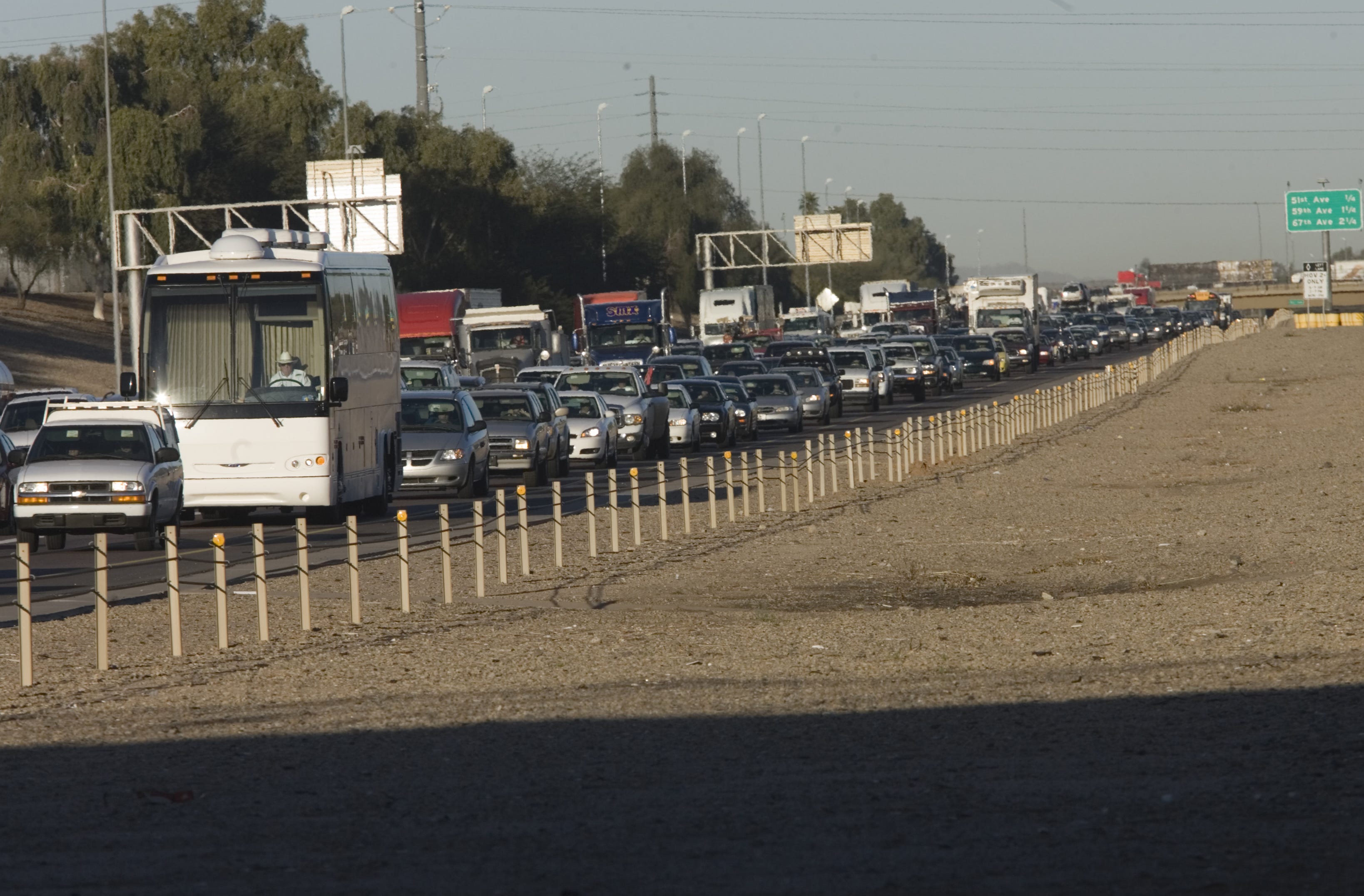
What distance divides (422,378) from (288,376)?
12178 mm

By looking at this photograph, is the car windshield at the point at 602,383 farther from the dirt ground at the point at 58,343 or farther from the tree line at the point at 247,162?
the tree line at the point at 247,162

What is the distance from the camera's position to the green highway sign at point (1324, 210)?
300 feet

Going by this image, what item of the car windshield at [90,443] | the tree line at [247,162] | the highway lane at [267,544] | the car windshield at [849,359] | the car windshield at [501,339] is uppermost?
the tree line at [247,162]

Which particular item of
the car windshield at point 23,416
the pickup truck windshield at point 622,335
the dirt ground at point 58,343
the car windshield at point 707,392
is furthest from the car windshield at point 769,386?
the dirt ground at point 58,343

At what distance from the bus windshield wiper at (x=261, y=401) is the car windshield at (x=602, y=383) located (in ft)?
51.4

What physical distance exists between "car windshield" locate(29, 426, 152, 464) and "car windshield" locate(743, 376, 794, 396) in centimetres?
2514

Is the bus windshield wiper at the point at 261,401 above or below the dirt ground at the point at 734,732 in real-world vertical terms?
above

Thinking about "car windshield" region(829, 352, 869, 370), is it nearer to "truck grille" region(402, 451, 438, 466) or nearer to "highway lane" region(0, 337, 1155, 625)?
"highway lane" region(0, 337, 1155, 625)

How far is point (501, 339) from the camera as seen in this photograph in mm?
53531

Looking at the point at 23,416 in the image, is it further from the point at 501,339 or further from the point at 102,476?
the point at 501,339

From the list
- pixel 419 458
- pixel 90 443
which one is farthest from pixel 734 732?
pixel 419 458

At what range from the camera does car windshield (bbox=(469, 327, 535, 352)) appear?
53.3m

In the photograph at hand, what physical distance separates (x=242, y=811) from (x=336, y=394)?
15.0 meters

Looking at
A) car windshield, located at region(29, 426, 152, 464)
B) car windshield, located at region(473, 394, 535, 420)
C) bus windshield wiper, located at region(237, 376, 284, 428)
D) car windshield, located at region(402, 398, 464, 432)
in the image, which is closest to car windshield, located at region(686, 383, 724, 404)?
car windshield, located at region(473, 394, 535, 420)
